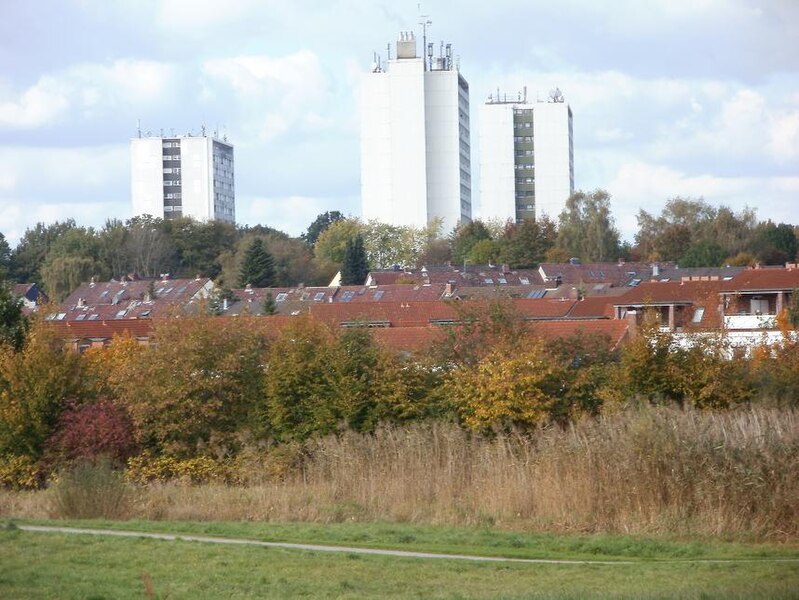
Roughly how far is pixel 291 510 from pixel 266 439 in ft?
29.6

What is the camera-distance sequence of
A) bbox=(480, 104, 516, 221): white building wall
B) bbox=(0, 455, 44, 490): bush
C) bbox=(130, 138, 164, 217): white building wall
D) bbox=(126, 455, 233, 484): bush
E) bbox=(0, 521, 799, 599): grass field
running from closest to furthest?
bbox=(0, 521, 799, 599): grass field → bbox=(126, 455, 233, 484): bush → bbox=(0, 455, 44, 490): bush → bbox=(480, 104, 516, 221): white building wall → bbox=(130, 138, 164, 217): white building wall

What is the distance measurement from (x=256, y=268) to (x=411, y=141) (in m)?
27.5

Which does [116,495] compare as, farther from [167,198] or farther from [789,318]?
[167,198]

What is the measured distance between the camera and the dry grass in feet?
59.0

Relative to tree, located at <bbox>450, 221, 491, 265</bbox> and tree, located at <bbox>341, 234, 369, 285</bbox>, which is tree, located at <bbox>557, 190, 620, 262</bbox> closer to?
tree, located at <bbox>450, 221, 491, 265</bbox>

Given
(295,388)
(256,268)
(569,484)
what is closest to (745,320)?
(295,388)

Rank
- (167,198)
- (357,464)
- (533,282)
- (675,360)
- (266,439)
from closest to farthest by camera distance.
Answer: (357,464), (266,439), (675,360), (533,282), (167,198)

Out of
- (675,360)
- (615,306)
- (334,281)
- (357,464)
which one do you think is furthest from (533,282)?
(357,464)

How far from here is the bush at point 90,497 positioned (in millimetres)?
20203

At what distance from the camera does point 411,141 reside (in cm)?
12875

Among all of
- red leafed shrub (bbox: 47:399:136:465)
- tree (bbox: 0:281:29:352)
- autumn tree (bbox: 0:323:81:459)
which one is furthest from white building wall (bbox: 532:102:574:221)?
red leafed shrub (bbox: 47:399:136:465)

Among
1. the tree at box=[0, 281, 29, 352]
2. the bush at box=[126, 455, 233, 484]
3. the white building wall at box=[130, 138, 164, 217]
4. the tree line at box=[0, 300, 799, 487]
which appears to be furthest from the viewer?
the white building wall at box=[130, 138, 164, 217]

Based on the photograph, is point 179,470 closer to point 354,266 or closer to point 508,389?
point 508,389

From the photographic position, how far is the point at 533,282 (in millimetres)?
106250
